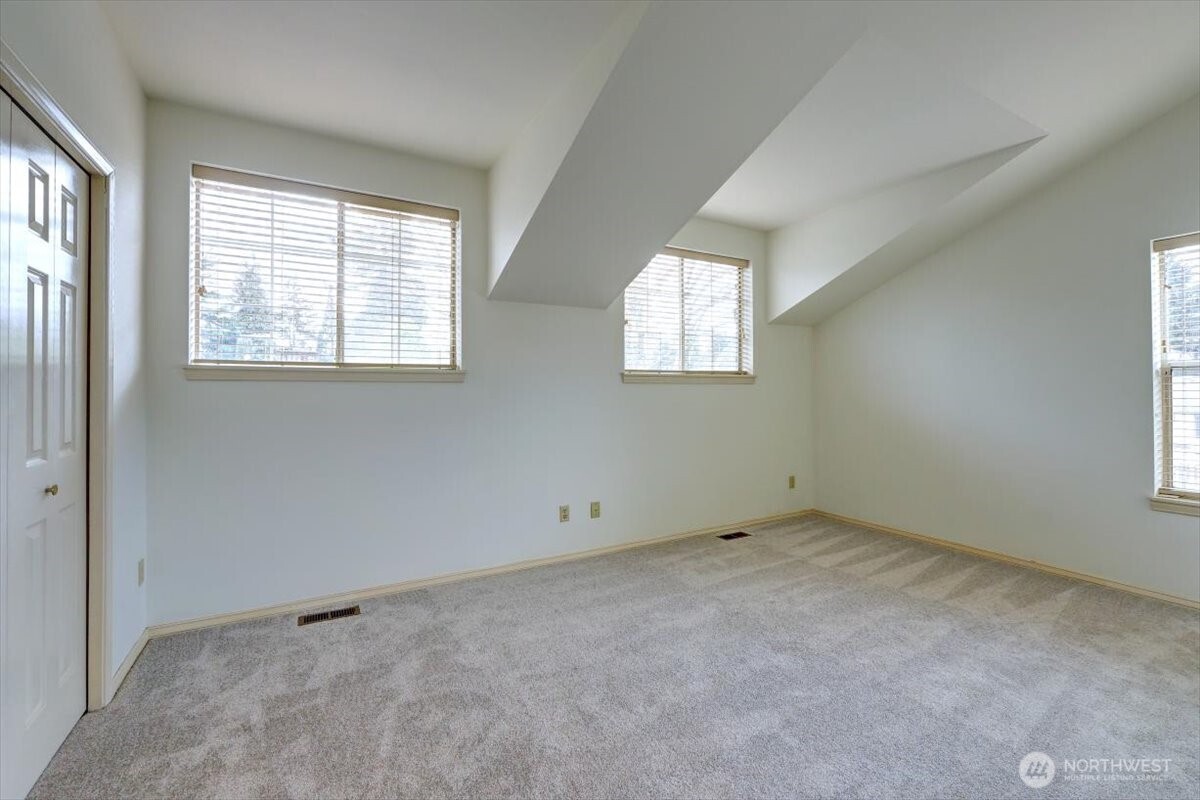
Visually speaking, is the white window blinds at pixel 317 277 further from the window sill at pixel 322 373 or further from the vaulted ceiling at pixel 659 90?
the vaulted ceiling at pixel 659 90

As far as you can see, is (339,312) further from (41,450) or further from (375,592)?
(375,592)

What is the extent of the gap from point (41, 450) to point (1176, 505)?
201 inches

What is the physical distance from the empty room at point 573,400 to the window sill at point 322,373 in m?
0.03

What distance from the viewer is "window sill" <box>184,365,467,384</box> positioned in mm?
2461

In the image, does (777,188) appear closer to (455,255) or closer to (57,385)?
(455,255)

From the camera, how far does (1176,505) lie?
2771mm

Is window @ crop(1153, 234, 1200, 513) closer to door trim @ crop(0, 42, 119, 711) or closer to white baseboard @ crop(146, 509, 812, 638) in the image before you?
white baseboard @ crop(146, 509, 812, 638)

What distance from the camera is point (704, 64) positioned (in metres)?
1.98

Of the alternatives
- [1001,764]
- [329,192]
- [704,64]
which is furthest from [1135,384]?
[329,192]

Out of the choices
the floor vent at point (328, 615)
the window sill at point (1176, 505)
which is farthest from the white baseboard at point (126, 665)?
the window sill at point (1176, 505)

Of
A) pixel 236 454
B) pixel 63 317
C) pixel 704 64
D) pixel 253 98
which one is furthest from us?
pixel 236 454

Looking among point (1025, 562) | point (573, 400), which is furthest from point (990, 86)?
point (1025, 562)

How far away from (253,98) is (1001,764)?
3.98 metres

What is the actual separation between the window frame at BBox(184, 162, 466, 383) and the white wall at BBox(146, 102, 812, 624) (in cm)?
4
